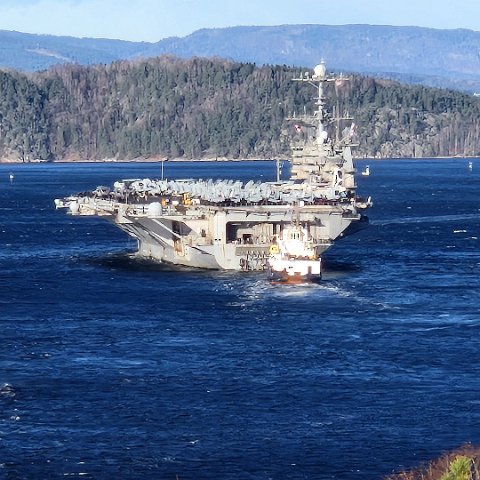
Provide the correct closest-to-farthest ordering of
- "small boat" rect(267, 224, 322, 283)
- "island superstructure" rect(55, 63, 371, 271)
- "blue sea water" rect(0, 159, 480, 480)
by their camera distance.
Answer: "blue sea water" rect(0, 159, 480, 480), "small boat" rect(267, 224, 322, 283), "island superstructure" rect(55, 63, 371, 271)

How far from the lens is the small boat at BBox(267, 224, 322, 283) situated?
243 ft

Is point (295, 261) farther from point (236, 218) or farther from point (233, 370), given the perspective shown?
point (233, 370)

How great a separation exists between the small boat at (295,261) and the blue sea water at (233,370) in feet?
3.95

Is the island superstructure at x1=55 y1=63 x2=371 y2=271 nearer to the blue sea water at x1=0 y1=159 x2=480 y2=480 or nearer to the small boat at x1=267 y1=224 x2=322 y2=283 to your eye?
the small boat at x1=267 y1=224 x2=322 y2=283

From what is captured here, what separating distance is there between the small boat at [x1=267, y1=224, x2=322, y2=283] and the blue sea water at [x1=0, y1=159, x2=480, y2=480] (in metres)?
1.20

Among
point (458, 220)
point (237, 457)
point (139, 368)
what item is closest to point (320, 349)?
point (139, 368)

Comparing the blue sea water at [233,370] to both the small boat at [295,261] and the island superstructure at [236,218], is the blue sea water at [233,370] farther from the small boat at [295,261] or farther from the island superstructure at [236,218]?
the island superstructure at [236,218]

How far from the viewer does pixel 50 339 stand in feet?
192

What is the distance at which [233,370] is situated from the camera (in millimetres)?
51844

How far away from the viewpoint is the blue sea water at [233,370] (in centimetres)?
4097

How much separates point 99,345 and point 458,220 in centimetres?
7408

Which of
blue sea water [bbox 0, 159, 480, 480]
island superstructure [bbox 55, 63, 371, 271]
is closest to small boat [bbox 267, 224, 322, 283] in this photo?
island superstructure [bbox 55, 63, 371, 271]

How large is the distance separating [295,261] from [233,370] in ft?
74.8

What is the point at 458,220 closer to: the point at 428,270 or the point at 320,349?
the point at 428,270
